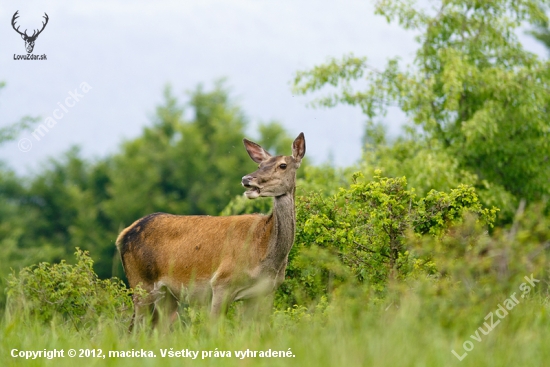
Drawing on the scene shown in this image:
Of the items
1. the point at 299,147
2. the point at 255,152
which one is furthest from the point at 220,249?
the point at 299,147

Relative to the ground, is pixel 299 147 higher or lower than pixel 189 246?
higher

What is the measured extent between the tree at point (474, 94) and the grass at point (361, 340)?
10119 millimetres

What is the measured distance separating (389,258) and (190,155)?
42.8 metres

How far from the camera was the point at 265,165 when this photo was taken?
8969 millimetres

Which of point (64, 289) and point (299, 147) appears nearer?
point (64, 289)

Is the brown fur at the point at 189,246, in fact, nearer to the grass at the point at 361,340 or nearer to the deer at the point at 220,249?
the deer at the point at 220,249

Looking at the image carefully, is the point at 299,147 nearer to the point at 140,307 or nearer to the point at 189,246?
the point at 189,246

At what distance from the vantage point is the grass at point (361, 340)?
4.95 metres

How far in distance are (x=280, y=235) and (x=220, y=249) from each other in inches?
31.7

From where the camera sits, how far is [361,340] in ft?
17.3

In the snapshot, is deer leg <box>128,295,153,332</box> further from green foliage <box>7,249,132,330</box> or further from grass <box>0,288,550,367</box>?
grass <box>0,288,550,367</box>

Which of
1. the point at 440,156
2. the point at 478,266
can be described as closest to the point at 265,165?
the point at 478,266
